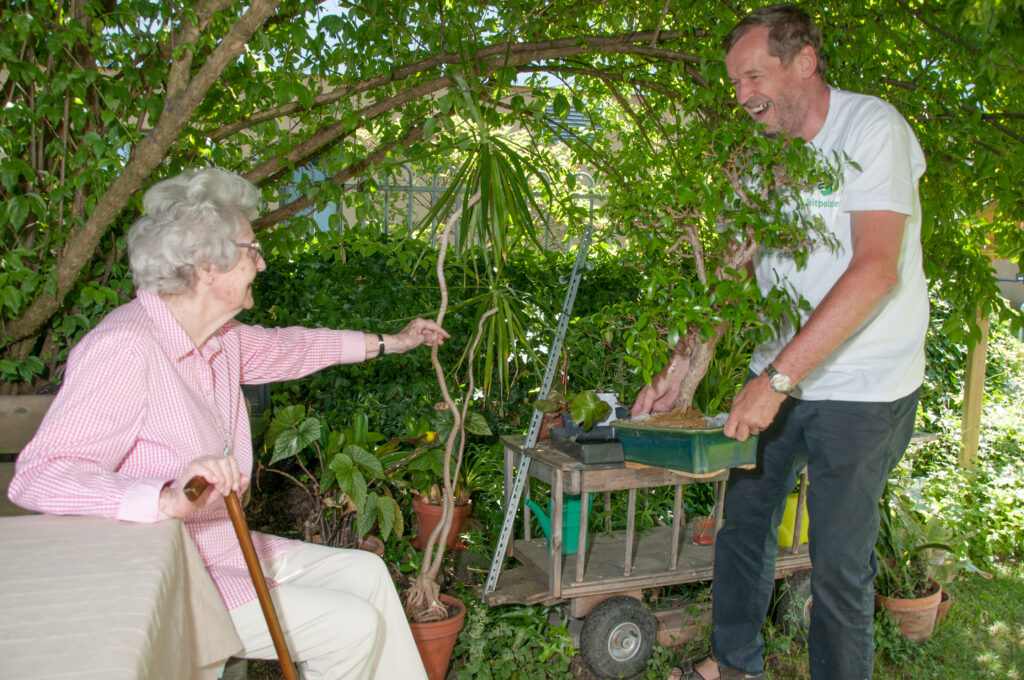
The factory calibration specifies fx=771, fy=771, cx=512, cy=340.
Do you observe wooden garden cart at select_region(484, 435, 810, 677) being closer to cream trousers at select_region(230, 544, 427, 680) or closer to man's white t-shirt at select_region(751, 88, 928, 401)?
man's white t-shirt at select_region(751, 88, 928, 401)

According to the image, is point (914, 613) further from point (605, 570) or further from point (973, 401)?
point (973, 401)

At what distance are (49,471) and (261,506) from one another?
2436mm

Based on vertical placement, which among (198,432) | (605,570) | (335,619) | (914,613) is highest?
(198,432)

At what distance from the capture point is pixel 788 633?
3059 millimetres

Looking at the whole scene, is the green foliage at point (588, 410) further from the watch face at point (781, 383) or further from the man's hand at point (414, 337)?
the watch face at point (781, 383)

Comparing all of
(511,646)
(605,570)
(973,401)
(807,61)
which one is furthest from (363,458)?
(973,401)

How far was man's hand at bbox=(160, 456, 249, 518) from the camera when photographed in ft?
4.44

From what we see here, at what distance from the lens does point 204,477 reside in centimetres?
138

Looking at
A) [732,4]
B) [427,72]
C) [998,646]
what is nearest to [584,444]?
[427,72]

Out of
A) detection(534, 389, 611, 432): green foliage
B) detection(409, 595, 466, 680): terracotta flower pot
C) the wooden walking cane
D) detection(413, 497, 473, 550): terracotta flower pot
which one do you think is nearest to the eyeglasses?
the wooden walking cane

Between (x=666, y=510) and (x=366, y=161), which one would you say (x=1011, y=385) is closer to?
(x=666, y=510)

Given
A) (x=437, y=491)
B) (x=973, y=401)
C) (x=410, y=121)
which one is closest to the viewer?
(x=410, y=121)

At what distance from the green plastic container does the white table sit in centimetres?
125

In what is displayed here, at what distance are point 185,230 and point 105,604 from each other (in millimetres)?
1031
